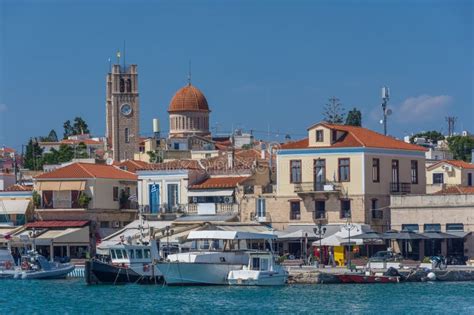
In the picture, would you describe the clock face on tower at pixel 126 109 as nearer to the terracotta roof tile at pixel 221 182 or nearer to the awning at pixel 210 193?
the terracotta roof tile at pixel 221 182

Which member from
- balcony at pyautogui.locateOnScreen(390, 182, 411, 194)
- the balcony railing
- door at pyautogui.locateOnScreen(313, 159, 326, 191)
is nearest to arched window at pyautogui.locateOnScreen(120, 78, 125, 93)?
the balcony railing

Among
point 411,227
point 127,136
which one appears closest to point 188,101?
point 127,136

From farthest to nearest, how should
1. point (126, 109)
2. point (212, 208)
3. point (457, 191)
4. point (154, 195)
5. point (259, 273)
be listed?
point (126, 109)
point (154, 195)
point (212, 208)
point (457, 191)
point (259, 273)

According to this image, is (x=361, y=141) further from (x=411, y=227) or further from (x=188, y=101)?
(x=188, y=101)

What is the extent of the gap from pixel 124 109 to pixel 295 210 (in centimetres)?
7998

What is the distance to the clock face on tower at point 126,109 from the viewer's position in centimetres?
16300

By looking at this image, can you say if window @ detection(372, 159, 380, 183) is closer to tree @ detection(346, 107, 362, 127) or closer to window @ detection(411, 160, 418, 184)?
window @ detection(411, 160, 418, 184)

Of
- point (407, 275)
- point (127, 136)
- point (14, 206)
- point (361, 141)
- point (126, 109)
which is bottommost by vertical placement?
point (407, 275)

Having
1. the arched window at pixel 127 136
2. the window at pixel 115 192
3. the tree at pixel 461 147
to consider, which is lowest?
the window at pixel 115 192

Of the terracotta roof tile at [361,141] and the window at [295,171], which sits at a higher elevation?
the terracotta roof tile at [361,141]

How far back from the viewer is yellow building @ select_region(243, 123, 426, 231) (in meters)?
82.9

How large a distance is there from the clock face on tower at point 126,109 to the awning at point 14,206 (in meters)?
66.0

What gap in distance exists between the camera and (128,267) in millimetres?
76062

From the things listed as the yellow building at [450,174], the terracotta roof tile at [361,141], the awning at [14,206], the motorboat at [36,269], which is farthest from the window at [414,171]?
the awning at [14,206]
